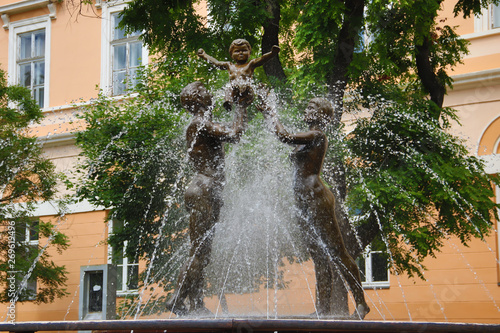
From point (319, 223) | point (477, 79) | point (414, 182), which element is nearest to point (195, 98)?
point (319, 223)

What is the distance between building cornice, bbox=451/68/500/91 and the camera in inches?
557

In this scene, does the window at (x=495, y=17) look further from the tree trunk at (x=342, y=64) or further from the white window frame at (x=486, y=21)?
the tree trunk at (x=342, y=64)

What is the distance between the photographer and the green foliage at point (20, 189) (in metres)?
12.8

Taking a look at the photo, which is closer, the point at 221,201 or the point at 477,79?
the point at 221,201

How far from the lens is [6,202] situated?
1331cm

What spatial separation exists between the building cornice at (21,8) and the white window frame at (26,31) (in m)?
0.22

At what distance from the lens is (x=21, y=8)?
21047mm

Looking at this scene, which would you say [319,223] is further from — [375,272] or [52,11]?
[52,11]

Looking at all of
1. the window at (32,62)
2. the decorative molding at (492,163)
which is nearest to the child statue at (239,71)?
the decorative molding at (492,163)

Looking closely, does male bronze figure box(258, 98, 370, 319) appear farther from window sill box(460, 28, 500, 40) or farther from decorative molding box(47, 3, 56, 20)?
decorative molding box(47, 3, 56, 20)

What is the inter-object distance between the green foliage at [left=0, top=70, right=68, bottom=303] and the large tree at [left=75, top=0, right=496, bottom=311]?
1.95 meters

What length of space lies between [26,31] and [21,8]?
673mm

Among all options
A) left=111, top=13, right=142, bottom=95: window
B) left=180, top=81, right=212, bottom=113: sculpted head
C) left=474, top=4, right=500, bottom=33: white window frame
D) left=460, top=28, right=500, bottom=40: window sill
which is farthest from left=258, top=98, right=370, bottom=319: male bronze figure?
left=111, top=13, right=142, bottom=95: window

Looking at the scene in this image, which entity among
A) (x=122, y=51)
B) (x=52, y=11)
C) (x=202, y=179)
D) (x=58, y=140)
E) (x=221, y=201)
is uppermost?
(x=52, y=11)
